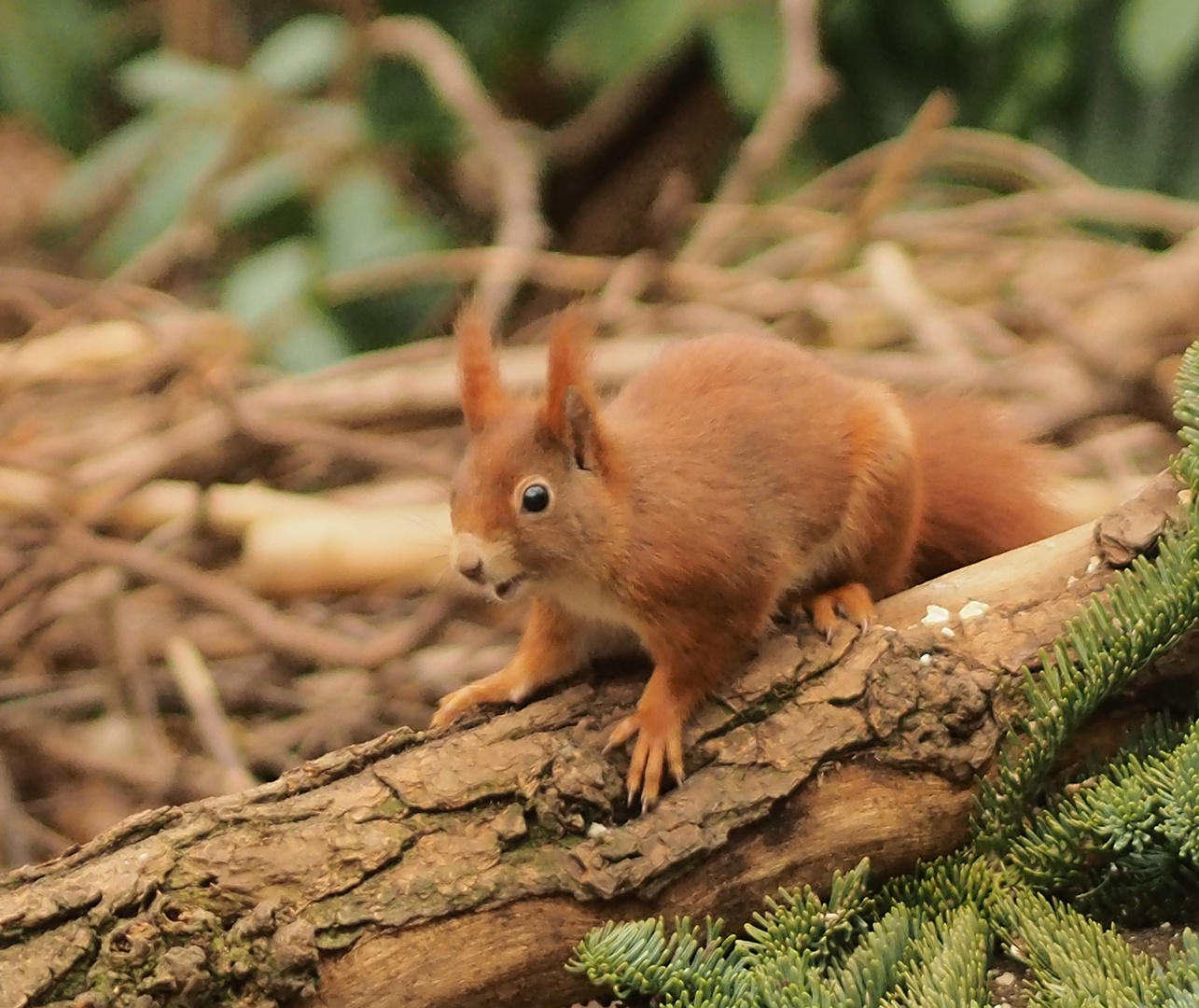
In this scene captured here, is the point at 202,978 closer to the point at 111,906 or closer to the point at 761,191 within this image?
the point at 111,906

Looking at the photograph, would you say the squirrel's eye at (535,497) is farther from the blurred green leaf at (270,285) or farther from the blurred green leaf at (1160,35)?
the blurred green leaf at (1160,35)

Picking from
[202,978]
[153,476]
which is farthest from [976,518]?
[153,476]

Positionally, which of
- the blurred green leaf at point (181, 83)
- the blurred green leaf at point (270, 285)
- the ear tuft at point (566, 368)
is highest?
the ear tuft at point (566, 368)

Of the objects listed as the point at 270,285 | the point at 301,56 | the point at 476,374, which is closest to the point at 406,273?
the point at 270,285

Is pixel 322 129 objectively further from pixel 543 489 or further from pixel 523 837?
pixel 523 837

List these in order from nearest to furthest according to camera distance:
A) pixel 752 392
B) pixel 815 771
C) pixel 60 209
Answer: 1. pixel 815 771
2. pixel 752 392
3. pixel 60 209

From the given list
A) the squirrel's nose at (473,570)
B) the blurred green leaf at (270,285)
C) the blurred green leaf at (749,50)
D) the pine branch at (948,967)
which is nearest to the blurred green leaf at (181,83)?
the blurred green leaf at (270,285)
